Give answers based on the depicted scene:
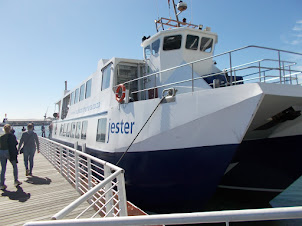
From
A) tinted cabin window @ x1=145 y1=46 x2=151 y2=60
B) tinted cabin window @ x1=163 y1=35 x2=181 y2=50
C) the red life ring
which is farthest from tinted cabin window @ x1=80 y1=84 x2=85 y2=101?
tinted cabin window @ x1=163 y1=35 x2=181 y2=50

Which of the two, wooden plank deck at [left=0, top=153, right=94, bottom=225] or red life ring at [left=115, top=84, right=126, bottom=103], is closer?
wooden plank deck at [left=0, top=153, right=94, bottom=225]

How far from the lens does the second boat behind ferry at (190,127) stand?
4.46 meters

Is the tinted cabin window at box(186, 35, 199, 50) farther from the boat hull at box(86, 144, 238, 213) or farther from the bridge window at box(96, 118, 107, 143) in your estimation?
the boat hull at box(86, 144, 238, 213)

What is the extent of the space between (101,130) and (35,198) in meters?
2.78

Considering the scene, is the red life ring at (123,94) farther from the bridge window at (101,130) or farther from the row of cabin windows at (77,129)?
the row of cabin windows at (77,129)

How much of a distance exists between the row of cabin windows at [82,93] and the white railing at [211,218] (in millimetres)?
8671

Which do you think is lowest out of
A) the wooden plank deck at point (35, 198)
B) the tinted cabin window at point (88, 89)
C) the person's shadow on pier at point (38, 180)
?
the wooden plank deck at point (35, 198)

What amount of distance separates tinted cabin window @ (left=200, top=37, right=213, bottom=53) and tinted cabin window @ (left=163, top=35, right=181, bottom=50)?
1.01 metres

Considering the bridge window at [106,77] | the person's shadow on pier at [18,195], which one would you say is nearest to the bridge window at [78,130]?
the bridge window at [106,77]

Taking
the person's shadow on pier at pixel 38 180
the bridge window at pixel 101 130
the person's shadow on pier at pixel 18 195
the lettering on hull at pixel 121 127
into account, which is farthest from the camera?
the bridge window at pixel 101 130

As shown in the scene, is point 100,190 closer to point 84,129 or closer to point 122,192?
point 122,192

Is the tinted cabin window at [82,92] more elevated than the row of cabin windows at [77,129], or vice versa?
the tinted cabin window at [82,92]

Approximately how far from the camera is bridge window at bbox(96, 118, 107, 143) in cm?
727

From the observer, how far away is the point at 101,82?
8.43 metres
